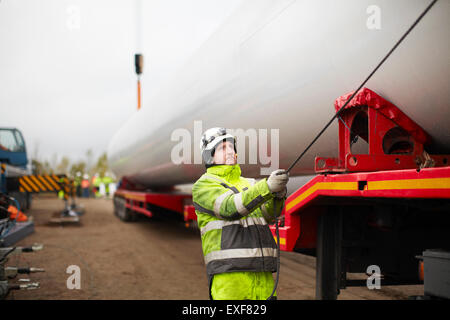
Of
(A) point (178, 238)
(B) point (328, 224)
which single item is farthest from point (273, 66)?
(A) point (178, 238)

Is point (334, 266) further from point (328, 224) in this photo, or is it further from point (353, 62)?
point (353, 62)

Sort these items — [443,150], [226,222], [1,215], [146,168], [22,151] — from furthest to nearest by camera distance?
[22,151]
[146,168]
[1,215]
[443,150]
[226,222]

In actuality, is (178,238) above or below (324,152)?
below

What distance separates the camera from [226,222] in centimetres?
202

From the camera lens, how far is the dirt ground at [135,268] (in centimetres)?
432

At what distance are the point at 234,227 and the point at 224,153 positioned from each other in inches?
13.9

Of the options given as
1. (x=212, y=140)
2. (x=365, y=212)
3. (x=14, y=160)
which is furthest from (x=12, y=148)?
(x=212, y=140)

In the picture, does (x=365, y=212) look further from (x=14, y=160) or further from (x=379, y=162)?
(x=14, y=160)

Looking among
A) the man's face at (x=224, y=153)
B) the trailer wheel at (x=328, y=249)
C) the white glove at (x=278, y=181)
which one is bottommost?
the trailer wheel at (x=328, y=249)

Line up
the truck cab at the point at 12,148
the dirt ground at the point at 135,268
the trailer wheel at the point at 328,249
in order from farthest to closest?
the truck cab at the point at 12,148, the dirt ground at the point at 135,268, the trailer wheel at the point at 328,249

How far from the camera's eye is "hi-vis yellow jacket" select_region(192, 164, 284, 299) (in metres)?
1.91

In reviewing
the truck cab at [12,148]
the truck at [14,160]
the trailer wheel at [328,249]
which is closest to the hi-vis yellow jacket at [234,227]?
the trailer wheel at [328,249]

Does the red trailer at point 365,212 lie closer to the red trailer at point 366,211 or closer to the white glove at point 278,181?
the red trailer at point 366,211

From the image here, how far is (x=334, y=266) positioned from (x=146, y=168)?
6.17 metres
